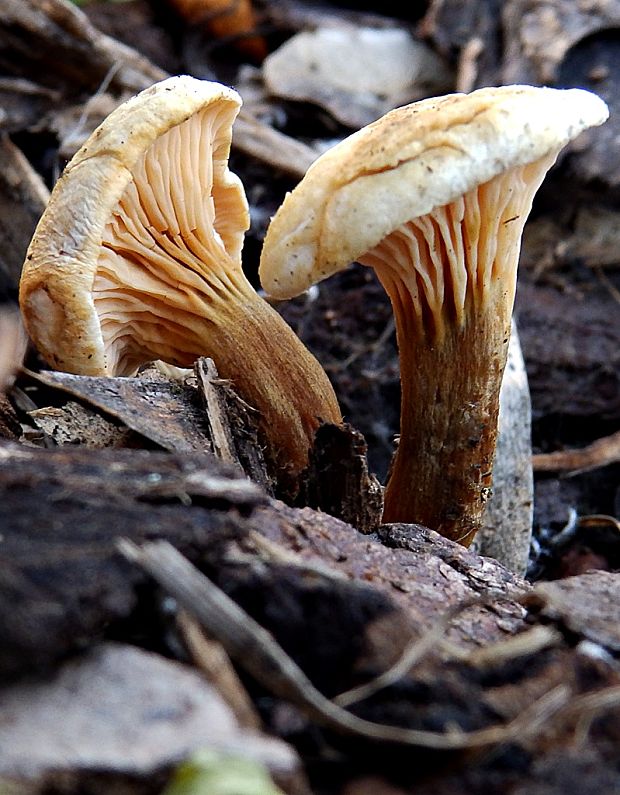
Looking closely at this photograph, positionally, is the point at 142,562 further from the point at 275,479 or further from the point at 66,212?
the point at 66,212

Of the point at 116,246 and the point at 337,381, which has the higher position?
the point at 116,246

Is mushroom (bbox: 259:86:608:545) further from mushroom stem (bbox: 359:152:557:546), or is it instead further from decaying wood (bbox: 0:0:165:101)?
decaying wood (bbox: 0:0:165:101)

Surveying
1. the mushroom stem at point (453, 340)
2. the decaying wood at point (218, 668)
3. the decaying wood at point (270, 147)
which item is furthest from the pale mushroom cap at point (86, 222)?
the decaying wood at point (270, 147)

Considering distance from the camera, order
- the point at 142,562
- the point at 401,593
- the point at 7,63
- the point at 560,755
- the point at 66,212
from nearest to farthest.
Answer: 1. the point at 560,755
2. the point at 142,562
3. the point at 401,593
4. the point at 66,212
5. the point at 7,63

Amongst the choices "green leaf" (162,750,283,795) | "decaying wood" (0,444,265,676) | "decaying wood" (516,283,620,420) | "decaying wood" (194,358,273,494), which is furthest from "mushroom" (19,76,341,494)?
"decaying wood" (516,283,620,420)

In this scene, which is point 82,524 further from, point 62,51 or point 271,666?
point 62,51

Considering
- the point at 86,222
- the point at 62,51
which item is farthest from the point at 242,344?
the point at 62,51

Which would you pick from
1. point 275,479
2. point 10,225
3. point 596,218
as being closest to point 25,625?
point 275,479
